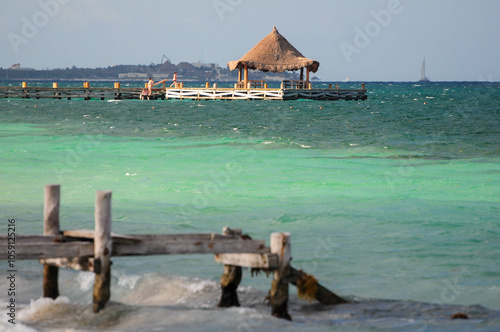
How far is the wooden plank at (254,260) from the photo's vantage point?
7086mm

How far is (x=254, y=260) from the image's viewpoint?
717cm

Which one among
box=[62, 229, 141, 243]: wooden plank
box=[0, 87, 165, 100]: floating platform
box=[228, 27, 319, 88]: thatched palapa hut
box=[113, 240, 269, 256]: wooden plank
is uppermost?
box=[228, 27, 319, 88]: thatched palapa hut

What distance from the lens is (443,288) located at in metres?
9.11

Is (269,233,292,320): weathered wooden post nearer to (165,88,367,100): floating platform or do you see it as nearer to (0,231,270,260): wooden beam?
(0,231,270,260): wooden beam

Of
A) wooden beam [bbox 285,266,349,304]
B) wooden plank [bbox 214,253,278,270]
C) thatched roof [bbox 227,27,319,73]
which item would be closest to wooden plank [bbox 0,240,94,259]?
wooden plank [bbox 214,253,278,270]

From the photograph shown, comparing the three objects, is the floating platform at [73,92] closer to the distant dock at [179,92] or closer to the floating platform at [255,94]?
the distant dock at [179,92]

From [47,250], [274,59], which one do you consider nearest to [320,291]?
[47,250]

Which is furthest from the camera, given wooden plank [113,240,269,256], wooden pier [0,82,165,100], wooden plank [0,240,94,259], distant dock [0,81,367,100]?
wooden pier [0,82,165,100]

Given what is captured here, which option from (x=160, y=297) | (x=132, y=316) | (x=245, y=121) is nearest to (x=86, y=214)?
(x=160, y=297)

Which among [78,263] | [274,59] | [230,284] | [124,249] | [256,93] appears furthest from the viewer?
[256,93]

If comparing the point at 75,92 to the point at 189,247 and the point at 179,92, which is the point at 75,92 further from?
the point at 189,247

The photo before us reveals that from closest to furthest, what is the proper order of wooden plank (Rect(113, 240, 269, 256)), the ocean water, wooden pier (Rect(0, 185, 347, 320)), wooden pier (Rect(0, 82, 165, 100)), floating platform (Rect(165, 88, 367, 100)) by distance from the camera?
wooden pier (Rect(0, 185, 347, 320)) < wooden plank (Rect(113, 240, 269, 256)) < the ocean water < floating platform (Rect(165, 88, 367, 100)) < wooden pier (Rect(0, 82, 165, 100))

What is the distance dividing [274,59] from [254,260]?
2097 inches

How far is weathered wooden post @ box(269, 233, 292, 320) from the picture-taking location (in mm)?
7066
